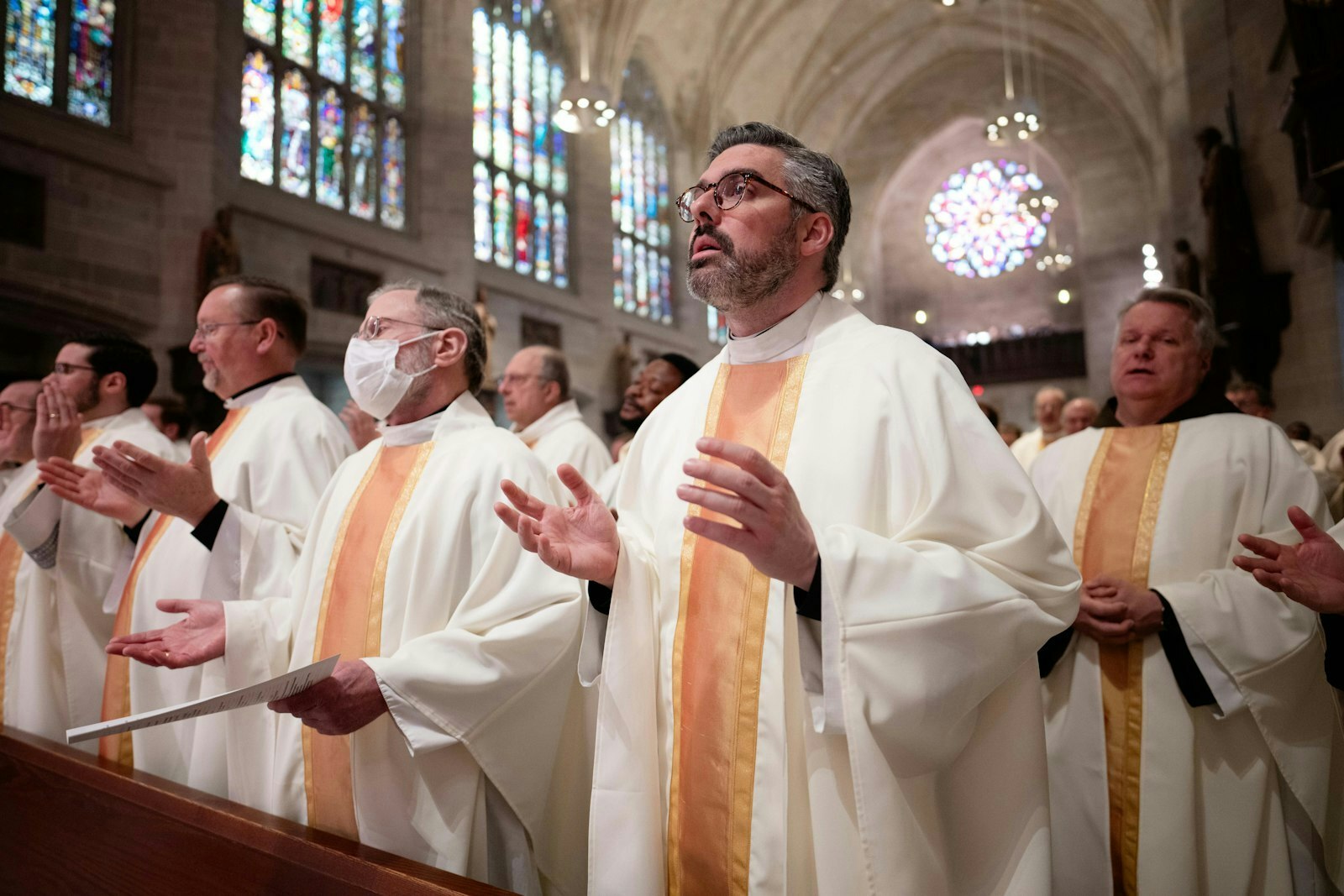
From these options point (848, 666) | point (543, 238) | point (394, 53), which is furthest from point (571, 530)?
point (543, 238)

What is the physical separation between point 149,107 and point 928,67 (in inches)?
707

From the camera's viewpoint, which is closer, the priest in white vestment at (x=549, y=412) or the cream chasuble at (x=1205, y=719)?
the cream chasuble at (x=1205, y=719)

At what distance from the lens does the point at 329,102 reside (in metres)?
12.4

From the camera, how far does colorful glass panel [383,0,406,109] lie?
13109mm

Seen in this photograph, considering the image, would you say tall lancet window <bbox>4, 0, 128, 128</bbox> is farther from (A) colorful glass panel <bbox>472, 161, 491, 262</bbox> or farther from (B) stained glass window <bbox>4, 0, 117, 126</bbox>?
(A) colorful glass panel <bbox>472, 161, 491, 262</bbox>


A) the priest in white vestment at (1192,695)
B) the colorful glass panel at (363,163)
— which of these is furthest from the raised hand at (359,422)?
the colorful glass panel at (363,163)

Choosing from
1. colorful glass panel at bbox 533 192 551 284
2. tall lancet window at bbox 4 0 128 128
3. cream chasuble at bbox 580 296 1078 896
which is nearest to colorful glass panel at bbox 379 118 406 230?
colorful glass panel at bbox 533 192 551 284

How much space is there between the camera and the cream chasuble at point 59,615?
3350 millimetres

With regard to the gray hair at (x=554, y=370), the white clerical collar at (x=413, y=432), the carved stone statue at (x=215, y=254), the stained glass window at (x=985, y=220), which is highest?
the stained glass window at (x=985, y=220)

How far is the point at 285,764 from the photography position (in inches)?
95.0

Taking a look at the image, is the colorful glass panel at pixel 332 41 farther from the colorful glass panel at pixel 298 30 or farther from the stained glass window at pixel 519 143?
the stained glass window at pixel 519 143

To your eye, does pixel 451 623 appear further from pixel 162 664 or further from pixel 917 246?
pixel 917 246

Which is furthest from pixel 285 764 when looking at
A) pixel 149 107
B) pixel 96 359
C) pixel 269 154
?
pixel 269 154

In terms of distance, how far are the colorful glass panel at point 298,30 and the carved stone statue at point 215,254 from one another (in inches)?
119
